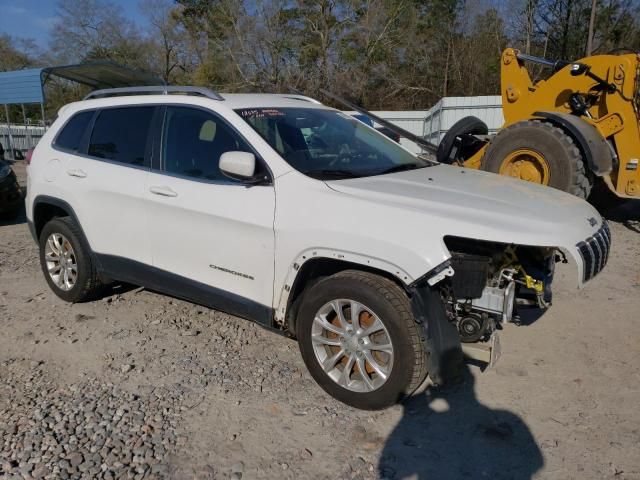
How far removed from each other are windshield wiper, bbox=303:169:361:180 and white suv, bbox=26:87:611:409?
0.7 inches

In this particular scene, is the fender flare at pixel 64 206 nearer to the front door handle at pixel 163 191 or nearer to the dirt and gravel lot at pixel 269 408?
the dirt and gravel lot at pixel 269 408

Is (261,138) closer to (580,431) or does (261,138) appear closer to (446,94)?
(580,431)

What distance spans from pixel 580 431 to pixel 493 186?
1593 mm

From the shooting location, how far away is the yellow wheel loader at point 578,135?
6879 mm

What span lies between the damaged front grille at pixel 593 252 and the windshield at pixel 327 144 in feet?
4.49

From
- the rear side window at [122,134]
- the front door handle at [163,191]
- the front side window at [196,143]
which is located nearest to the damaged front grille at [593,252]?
the front side window at [196,143]

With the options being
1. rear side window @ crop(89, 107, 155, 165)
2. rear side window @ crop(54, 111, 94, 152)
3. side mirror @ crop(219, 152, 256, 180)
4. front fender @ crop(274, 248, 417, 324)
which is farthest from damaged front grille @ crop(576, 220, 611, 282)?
Result: rear side window @ crop(54, 111, 94, 152)

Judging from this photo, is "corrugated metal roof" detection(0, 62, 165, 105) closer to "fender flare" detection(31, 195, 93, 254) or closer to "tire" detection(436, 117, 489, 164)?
"tire" detection(436, 117, 489, 164)

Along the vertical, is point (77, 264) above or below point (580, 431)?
above

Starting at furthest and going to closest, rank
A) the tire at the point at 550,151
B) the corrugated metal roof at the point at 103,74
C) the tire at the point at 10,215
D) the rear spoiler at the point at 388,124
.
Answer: the corrugated metal roof at the point at 103,74, the tire at the point at 10,215, the tire at the point at 550,151, the rear spoiler at the point at 388,124

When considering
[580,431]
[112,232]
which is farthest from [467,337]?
[112,232]

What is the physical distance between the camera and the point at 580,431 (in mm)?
2975

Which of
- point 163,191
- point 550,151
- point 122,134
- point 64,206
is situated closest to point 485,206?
point 163,191

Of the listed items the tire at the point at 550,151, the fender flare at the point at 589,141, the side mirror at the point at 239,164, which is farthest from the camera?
the tire at the point at 550,151
